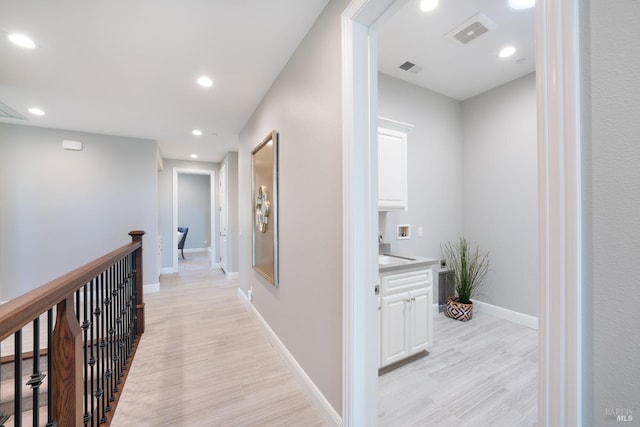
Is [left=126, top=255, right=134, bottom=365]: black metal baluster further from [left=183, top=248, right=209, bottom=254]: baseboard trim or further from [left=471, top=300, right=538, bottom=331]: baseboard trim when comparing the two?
[left=183, top=248, right=209, bottom=254]: baseboard trim

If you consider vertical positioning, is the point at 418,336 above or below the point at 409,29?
below

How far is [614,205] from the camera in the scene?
55cm

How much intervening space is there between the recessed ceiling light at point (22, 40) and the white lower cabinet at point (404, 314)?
3.10 meters

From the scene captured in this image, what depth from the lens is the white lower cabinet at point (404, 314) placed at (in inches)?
79.0

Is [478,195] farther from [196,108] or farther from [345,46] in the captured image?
[196,108]

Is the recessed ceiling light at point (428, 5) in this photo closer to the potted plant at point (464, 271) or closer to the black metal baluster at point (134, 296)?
the potted plant at point (464, 271)

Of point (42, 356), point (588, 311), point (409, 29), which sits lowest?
point (42, 356)

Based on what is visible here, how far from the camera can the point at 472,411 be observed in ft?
5.53

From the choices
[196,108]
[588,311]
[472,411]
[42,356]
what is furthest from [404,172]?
[42,356]

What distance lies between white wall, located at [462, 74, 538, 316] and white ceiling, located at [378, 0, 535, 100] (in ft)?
0.92

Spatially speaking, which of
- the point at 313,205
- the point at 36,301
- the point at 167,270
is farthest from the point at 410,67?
the point at 167,270

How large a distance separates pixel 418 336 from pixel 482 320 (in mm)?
1346

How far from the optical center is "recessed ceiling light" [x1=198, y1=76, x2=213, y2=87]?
2475 mm

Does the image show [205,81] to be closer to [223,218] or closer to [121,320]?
[121,320]
